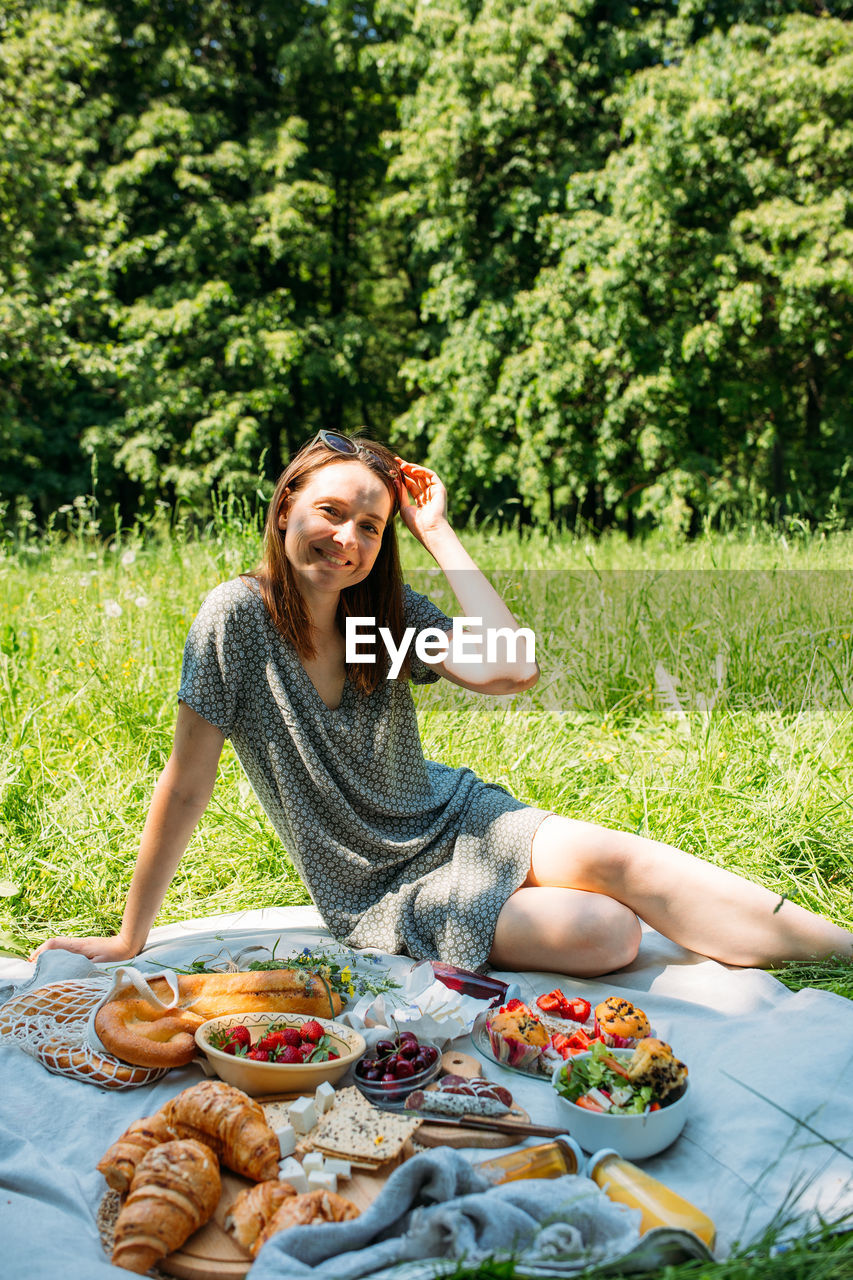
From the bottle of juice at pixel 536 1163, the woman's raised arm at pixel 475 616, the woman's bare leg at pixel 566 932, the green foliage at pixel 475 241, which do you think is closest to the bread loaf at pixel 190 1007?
the woman's bare leg at pixel 566 932

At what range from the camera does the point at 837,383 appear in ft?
47.2

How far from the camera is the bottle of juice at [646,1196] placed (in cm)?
144

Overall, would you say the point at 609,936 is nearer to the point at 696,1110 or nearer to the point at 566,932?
the point at 566,932

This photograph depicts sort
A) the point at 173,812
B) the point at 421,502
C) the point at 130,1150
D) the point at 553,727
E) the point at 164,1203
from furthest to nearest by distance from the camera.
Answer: the point at 553,727 < the point at 421,502 < the point at 173,812 < the point at 130,1150 < the point at 164,1203

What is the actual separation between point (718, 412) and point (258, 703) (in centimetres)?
1301

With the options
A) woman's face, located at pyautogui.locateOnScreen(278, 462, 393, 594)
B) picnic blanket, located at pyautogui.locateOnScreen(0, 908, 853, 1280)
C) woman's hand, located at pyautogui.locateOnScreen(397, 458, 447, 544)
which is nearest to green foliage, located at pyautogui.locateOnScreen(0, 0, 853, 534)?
woman's hand, located at pyautogui.locateOnScreen(397, 458, 447, 544)

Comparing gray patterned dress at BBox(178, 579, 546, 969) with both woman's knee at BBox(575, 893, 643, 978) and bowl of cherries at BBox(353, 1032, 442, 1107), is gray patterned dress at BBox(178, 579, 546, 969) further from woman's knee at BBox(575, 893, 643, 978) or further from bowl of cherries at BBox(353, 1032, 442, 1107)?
bowl of cherries at BBox(353, 1032, 442, 1107)

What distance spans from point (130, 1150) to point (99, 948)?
2.96 ft

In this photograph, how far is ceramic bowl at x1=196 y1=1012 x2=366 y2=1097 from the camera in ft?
5.87

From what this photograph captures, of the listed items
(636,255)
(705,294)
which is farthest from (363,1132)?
(705,294)

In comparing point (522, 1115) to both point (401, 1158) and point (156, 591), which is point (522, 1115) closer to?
point (401, 1158)

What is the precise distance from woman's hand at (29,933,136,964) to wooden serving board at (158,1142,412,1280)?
2.79 ft

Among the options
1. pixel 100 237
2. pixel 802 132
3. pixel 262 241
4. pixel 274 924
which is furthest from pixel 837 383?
pixel 274 924

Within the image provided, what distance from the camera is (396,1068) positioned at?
1.84 meters
